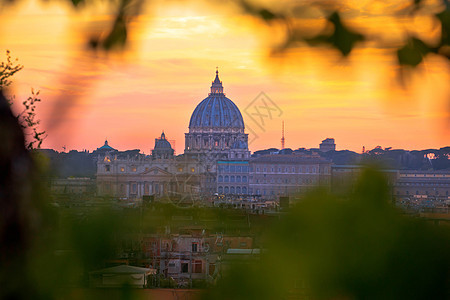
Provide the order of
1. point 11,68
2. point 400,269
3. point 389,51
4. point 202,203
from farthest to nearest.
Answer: point 202,203 < point 11,68 < point 389,51 < point 400,269

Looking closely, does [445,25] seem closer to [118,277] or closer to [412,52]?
[412,52]

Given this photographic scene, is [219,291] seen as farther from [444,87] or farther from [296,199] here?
[444,87]

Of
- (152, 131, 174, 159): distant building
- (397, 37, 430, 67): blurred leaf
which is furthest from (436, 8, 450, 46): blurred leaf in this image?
(152, 131, 174, 159): distant building

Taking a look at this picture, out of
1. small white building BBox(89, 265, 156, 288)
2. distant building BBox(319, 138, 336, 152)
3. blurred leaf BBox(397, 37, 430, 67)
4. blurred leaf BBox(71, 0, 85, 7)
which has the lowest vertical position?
small white building BBox(89, 265, 156, 288)

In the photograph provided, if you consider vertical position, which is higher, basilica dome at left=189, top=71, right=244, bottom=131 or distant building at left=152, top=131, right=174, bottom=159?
basilica dome at left=189, top=71, right=244, bottom=131

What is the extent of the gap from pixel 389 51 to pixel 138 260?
0.25 meters

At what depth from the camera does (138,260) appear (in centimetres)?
47

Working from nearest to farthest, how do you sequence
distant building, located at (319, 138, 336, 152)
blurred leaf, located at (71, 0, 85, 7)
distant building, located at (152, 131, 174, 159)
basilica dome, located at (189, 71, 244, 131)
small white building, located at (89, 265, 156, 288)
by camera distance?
1. small white building, located at (89, 265, 156, 288)
2. blurred leaf, located at (71, 0, 85, 7)
3. distant building, located at (319, 138, 336, 152)
4. distant building, located at (152, 131, 174, 159)
5. basilica dome, located at (189, 71, 244, 131)

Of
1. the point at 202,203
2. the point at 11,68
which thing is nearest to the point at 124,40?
the point at 11,68

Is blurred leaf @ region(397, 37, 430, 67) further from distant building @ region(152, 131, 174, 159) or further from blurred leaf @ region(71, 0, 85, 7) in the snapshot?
distant building @ region(152, 131, 174, 159)

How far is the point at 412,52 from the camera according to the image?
49 cm

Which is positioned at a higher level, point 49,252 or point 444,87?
point 444,87

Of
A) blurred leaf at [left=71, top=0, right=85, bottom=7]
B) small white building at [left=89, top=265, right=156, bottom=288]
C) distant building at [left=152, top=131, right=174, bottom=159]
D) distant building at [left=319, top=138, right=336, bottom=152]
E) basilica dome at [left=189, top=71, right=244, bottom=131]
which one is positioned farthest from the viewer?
basilica dome at [left=189, top=71, right=244, bottom=131]

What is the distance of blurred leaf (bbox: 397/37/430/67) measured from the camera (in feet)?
1.63
